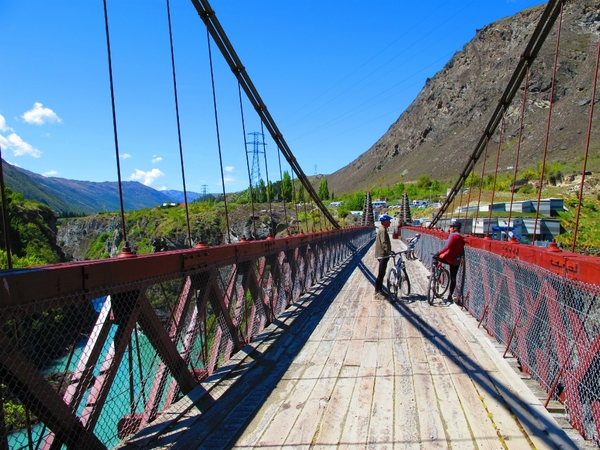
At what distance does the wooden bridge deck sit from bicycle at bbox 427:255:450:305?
1.34 metres

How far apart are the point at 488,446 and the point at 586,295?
39.1 inches

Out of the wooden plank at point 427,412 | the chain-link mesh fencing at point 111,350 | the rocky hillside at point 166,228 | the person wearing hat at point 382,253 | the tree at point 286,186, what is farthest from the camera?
the rocky hillside at point 166,228

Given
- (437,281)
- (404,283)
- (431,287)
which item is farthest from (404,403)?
(404,283)

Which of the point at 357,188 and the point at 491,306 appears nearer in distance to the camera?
the point at 491,306

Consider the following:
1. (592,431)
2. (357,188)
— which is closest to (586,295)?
(592,431)

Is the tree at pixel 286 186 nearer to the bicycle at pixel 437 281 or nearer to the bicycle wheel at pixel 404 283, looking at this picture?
the bicycle wheel at pixel 404 283

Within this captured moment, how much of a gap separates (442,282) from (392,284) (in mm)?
738

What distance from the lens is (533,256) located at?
3.41 metres

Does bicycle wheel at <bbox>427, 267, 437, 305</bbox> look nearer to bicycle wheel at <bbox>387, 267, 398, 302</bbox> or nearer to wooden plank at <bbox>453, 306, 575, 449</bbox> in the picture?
bicycle wheel at <bbox>387, 267, 398, 302</bbox>

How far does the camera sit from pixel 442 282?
22.5ft

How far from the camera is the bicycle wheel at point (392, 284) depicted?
272 inches

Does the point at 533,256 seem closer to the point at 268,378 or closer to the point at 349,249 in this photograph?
the point at 268,378

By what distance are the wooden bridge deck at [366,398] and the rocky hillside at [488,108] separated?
92.0 m

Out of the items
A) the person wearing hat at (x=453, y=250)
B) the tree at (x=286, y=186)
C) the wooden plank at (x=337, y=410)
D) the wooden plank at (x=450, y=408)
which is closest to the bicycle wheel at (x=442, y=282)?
the person wearing hat at (x=453, y=250)
